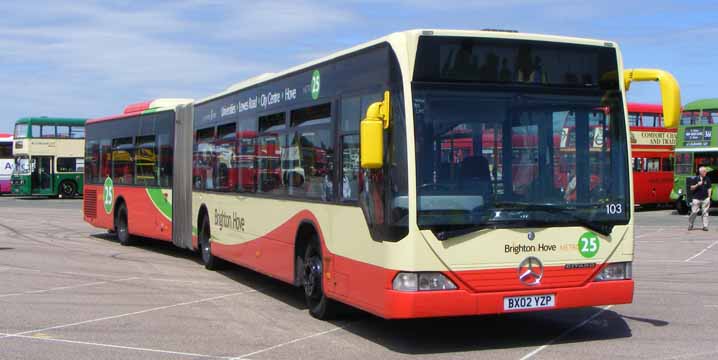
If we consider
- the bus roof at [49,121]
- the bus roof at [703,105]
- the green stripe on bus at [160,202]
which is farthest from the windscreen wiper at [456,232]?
the bus roof at [49,121]

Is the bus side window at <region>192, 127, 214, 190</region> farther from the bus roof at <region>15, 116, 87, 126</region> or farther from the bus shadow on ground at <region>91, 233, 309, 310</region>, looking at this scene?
the bus roof at <region>15, 116, 87, 126</region>

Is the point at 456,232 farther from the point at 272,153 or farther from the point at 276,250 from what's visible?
the point at 272,153

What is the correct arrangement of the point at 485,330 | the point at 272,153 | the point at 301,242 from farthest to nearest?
the point at 272,153 → the point at 301,242 → the point at 485,330

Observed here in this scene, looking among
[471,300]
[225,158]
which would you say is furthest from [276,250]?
[471,300]

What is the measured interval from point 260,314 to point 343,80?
10.2ft

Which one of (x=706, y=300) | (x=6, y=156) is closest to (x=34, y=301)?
(x=706, y=300)

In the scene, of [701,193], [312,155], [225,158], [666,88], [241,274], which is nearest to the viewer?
[666,88]

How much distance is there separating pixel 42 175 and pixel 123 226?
100ft

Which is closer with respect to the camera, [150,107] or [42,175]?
[150,107]

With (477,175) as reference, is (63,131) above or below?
above

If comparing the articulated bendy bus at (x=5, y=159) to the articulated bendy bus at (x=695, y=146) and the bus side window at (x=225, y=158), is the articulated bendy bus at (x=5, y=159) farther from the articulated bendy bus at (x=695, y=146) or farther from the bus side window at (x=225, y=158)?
the bus side window at (x=225, y=158)

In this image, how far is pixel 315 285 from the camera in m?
10.7

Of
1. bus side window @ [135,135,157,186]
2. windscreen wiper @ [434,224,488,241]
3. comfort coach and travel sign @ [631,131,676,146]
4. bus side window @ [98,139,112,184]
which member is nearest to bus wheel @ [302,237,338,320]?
windscreen wiper @ [434,224,488,241]

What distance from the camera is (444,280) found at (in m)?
8.38
